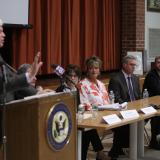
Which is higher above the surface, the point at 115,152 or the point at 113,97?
the point at 113,97

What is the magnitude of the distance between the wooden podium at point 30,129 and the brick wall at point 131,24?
5281 mm

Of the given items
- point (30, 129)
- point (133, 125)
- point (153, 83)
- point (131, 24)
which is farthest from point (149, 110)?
point (131, 24)

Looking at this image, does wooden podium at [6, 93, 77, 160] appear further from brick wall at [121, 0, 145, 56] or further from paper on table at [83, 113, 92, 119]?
brick wall at [121, 0, 145, 56]

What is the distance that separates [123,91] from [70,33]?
1.66m

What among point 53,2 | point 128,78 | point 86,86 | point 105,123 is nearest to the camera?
point 105,123

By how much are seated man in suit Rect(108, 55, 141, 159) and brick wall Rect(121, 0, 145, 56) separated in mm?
2433

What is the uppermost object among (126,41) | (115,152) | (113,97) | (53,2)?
(53,2)

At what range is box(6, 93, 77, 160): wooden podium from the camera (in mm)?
2564

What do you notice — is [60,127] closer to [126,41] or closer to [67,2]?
[67,2]

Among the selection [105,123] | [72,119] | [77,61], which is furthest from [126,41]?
[72,119]

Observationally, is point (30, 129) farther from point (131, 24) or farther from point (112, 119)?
point (131, 24)

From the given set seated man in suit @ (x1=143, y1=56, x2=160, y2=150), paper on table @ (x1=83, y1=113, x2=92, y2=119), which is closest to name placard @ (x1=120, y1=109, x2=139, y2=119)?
paper on table @ (x1=83, y1=113, x2=92, y2=119)

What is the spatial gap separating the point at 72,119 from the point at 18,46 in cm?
294

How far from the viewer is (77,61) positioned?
6.77m
